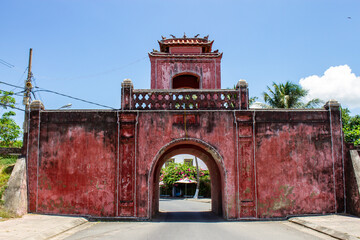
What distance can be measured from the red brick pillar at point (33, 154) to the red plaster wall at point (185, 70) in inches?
202

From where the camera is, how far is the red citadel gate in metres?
11.8

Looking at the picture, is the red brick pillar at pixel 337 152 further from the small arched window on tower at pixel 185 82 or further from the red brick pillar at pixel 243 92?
the small arched window on tower at pixel 185 82

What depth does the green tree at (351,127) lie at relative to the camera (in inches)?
926

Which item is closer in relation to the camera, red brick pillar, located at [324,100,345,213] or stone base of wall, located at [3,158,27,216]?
stone base of wall, located at [3,158,27,216]

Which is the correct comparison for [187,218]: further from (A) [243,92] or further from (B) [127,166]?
(A) [243,92]

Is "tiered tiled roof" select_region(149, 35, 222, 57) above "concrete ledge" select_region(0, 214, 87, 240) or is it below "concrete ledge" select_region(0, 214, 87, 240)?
above

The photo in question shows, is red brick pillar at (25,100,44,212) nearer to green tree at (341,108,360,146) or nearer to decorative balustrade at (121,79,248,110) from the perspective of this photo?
decorative balustrade at (121,79,248,110)

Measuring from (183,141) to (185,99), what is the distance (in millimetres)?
1589

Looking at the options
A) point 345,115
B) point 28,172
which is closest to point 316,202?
point 28,172

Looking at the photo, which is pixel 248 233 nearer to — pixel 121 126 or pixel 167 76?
pixel 121 126

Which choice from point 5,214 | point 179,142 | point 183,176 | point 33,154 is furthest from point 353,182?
point 183,176

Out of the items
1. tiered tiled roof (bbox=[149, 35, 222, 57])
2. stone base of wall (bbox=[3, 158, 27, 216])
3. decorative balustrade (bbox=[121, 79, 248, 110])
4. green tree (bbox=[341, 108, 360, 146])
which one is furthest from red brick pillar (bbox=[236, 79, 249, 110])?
green tree (bbox=[341, 108, 360, 146])

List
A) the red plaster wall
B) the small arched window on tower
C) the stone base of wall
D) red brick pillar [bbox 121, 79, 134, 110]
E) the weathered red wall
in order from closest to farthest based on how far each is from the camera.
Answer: the stone base of wall
the weathered red wall
red brick pillar [bbox 121, 79, 134, 110]
the red plaster wall
the small arched window on tower

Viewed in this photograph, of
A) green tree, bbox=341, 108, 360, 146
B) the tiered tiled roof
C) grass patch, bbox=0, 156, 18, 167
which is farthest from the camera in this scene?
green tree, bbox=341, 108, 360, 146
